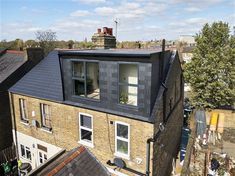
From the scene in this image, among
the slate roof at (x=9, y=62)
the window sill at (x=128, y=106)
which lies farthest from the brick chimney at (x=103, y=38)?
the slate roof at (x=9, y=62)

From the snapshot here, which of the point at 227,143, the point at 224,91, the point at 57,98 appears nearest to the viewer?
the point at 57,98

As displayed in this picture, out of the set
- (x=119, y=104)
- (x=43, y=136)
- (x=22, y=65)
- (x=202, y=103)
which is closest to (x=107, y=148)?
(x=119, y=104)

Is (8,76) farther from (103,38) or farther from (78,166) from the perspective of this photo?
(78,166)

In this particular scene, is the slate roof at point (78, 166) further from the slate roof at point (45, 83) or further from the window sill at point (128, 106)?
the window sill at point (128, 106)

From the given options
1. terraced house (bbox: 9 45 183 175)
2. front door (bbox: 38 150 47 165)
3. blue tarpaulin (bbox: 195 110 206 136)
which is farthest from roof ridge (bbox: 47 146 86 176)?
blue tarpaulin (bbox: 195 110 206 136)

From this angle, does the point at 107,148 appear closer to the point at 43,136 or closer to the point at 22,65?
Result: the point at 43,136

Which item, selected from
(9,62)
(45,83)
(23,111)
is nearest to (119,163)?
(45,83)
